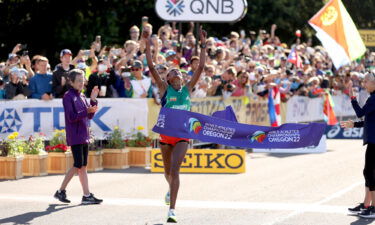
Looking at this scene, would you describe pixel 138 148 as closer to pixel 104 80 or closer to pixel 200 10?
pixel 104 80

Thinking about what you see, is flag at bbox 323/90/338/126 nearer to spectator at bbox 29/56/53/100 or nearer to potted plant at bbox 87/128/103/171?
potted plant at bbox 87/128/103/171

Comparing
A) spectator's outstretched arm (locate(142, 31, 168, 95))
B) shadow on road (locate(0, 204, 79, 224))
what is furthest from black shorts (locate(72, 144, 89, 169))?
spectator's outstretched arm (locate(142, 31, 168, 95))

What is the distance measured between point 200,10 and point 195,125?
9118 millimetres

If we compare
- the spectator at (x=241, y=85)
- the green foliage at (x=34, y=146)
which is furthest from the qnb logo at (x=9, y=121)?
the spectator at (x=241, y=85)

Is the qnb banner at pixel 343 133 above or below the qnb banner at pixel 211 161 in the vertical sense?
above

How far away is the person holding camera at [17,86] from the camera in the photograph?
16578 millimetres

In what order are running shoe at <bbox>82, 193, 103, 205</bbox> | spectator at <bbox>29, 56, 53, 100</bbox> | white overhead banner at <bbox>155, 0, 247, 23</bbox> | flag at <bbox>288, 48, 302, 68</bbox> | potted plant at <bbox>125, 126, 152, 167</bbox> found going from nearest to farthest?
running shoe at <bbox>82, 193, 103, 205</bbox> → spectator at <bbox>29, 56, 53, 100</bbox> → potted plant at <bbox>125, 126, 152, 167</bbox> → white overhead banner at <bbox>155, 0, 247, 23</bbox> → flag at <bbox>288, 48, 302, 68</bbox>

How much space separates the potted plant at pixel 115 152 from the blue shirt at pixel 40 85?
1.55 metres

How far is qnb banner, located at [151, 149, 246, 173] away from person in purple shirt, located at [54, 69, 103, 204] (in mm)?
4199

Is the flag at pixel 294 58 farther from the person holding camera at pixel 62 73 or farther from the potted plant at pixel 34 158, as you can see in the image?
the potted plant at pixel 34 158

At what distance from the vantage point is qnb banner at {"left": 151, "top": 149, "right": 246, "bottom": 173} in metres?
16.8

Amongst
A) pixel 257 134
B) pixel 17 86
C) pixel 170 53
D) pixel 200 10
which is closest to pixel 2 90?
pixel 17 86

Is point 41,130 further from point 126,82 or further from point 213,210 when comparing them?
point 213,210

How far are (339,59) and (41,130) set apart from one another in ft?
26.4
